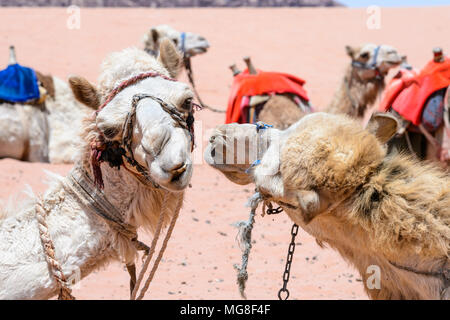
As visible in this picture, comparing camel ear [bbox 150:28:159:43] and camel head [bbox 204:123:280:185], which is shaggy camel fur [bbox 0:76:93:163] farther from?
camel head [bbox 204:123:280:185]

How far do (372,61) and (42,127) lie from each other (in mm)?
5008

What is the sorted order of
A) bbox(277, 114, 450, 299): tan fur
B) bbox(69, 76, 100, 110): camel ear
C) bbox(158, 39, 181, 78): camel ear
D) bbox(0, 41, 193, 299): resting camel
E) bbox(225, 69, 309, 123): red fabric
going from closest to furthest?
1. bbox(277, 114, 450, 299): tan fur
2. bbox(0, 41, 193, 299): resting camel
3. bbox(69, 76, 100, 110): camel ear
4. bbox(158, 39, 181, 78): camel ear
5. bbox(225, 69, 309, 123): red fabric

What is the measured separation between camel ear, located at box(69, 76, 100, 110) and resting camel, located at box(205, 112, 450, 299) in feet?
3.06

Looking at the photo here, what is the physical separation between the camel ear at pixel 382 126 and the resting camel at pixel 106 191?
804mm

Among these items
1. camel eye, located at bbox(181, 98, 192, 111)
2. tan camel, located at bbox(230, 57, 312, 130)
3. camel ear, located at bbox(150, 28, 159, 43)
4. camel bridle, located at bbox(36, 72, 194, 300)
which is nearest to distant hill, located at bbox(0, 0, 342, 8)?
camel ear, located at bbox(150, 28, 159, 43)

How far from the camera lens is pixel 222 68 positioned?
25.5 m

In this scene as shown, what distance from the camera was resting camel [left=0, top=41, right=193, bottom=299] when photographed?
267cm

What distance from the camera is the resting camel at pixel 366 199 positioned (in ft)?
7.19

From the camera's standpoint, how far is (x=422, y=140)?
7.14m

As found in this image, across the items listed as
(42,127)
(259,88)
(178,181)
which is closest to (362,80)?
(259,88)

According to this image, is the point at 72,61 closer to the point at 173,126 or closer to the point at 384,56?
the point at 384,56

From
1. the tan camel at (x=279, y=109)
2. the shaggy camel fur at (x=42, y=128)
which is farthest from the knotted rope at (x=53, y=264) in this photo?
the shaggy camel fur at (x=42, y=128)
